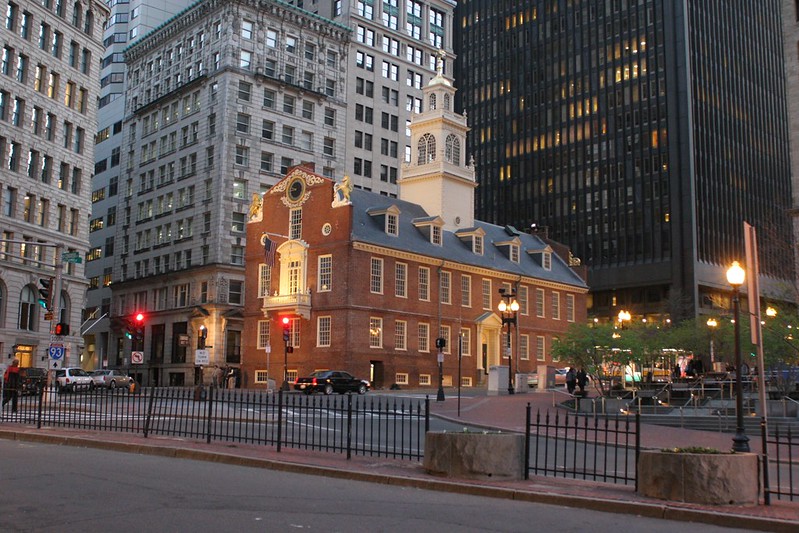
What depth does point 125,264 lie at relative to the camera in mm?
86875

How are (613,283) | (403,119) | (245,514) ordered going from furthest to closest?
(613,283) → (403,119) → (245,514)

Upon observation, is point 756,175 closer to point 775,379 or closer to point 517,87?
point 517,87

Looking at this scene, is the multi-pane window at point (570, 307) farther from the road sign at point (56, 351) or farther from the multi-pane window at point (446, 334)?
the road sign at point (56, 351)

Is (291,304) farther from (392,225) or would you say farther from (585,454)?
(585,454)

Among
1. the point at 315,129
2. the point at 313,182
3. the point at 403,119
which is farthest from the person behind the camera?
the point at 403,119

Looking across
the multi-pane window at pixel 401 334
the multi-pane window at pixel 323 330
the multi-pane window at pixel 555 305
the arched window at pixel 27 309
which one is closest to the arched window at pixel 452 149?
the multi-pane window at pixel 555 305

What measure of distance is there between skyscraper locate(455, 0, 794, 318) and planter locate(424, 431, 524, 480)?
86.8 metres

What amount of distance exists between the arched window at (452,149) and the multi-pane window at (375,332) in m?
18.0

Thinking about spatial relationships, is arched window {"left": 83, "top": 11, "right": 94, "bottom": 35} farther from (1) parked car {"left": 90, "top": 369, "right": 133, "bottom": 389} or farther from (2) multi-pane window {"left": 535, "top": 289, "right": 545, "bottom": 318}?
(2) multi-pane window {"left": 535, "top": 289, "right": 545, "bottom": 318}

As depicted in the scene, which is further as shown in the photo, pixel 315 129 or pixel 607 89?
pixel 607 89

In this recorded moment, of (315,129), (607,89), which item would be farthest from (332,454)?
(607,89)

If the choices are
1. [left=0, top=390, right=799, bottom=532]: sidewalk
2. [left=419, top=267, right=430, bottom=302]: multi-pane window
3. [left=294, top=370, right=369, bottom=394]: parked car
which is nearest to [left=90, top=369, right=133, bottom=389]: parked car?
[left=294, top=370, right=369, bottom=394]: parked car

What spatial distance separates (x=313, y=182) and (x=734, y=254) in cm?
7620

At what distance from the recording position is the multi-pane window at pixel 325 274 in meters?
57.2
